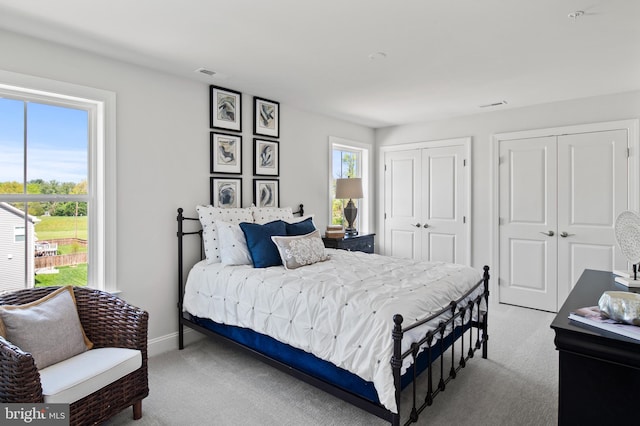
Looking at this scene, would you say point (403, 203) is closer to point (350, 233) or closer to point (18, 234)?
point (350, 233)

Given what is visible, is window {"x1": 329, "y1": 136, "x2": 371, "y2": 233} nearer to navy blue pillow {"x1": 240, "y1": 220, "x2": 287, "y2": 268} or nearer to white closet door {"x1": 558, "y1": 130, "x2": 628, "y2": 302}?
navy blue pillow {"x1": 240, "y1": 220, "x2": 287, "y2": 268}

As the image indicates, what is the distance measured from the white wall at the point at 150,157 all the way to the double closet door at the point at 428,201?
3032 mm

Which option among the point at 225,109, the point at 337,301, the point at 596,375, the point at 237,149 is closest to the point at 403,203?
the point at 237,149

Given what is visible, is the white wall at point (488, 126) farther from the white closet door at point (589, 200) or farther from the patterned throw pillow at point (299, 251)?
the patterned throw pillow at point (299, 251)

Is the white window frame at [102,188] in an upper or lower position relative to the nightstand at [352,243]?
upper

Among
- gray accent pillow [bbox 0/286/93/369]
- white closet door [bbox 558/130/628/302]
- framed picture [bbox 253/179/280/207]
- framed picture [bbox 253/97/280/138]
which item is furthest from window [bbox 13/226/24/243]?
white closet door [bbox 558/130/628/302]

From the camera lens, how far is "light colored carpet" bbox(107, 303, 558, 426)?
2.18m

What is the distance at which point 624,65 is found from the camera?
302 centimetres

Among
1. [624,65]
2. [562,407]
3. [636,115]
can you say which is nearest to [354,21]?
[562,407]

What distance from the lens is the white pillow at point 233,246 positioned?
3021 mm

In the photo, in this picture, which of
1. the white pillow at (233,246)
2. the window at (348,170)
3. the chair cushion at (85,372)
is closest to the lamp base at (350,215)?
the window at (348,170)

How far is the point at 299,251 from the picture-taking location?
3008 millimetres

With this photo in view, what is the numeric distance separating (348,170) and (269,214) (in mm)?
2047

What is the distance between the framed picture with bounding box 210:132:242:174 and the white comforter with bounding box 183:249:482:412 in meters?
1.02
